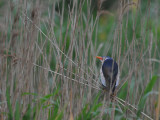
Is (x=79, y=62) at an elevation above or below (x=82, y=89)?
above

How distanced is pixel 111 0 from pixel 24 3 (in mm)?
6149

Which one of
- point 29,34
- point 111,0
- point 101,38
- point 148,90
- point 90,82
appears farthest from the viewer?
point 111,0

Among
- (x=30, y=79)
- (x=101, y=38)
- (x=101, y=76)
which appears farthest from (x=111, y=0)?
(x=30, y=79)

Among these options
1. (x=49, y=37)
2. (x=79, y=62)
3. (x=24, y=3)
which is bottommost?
(x=79, y=62)

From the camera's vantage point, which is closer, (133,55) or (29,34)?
(29,34)

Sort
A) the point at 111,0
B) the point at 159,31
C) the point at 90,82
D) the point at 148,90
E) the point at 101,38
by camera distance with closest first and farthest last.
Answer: the point at 148,90
the point at 90,82
the point at 159,31
the point at 101,38
the point at 111,0

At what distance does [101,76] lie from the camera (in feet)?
10.8

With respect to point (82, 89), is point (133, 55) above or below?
above

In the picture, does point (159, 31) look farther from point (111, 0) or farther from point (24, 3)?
point (24, 3)

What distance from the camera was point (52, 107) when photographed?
9.38ft

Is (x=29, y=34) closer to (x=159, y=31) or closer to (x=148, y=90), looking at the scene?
(x=148, y=90)

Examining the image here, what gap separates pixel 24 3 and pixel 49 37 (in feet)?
1.39

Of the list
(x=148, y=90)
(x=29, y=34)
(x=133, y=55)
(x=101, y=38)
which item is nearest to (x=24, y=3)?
(x=29, y=34)

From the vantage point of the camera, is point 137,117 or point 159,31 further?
point 159,31
